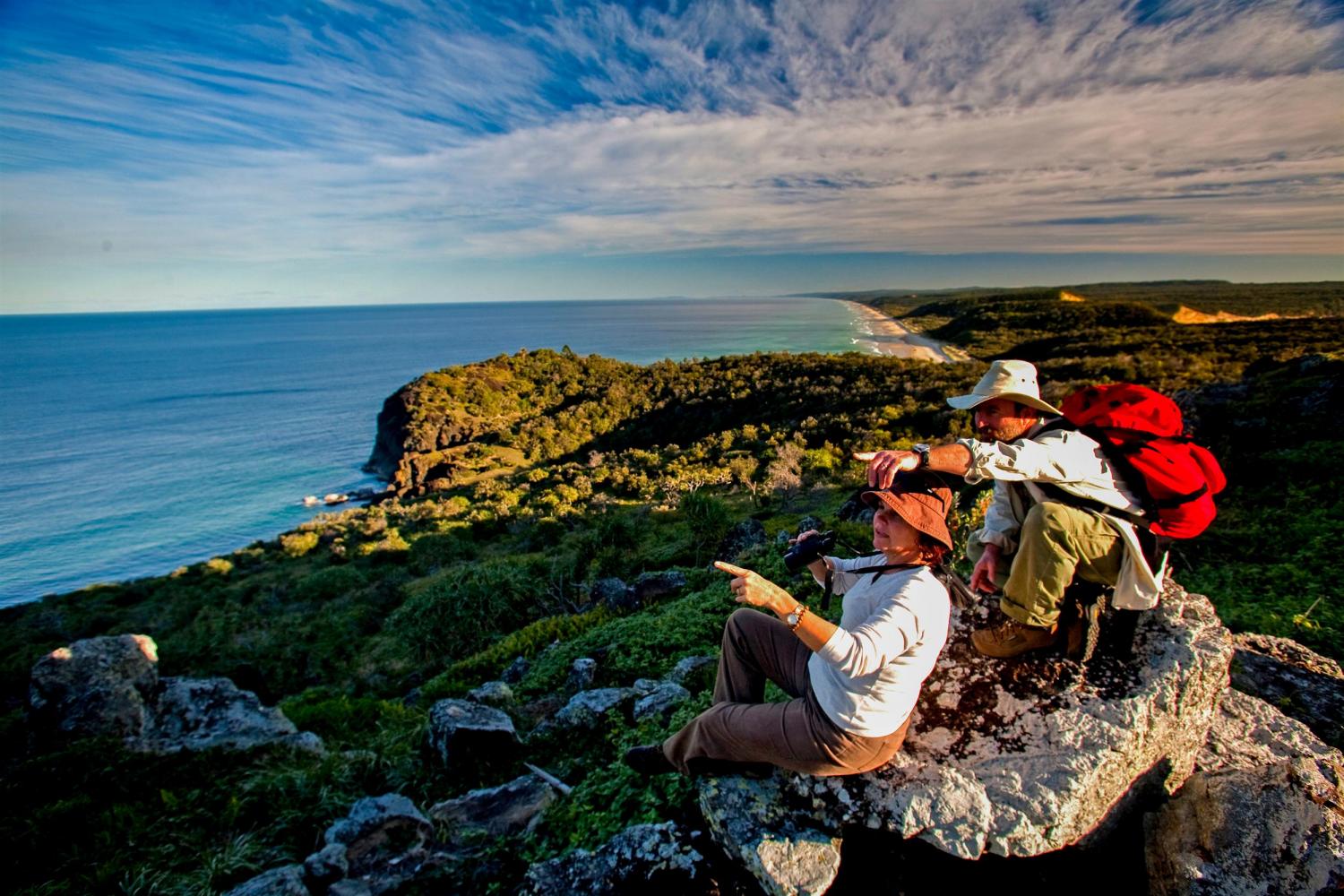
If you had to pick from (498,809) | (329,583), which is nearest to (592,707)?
(498,809)

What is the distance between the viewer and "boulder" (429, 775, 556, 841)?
4688 millimetres

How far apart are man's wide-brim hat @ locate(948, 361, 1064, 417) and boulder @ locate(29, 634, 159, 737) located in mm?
8791

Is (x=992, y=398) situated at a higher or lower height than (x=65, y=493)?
higher

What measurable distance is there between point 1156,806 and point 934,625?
8.06 feet

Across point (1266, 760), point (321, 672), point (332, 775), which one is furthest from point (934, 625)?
point (321, 672)

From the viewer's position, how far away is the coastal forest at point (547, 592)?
15.6ft

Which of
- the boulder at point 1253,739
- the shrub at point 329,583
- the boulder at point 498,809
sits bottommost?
the shrub at point 329,583

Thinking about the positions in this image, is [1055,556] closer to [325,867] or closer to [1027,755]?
[1027,755]

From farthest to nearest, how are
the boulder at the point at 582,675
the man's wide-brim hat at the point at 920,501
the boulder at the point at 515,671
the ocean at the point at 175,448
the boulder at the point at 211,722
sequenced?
the ocean at the point at 175,448 < the boulder at the point at 515,671 < the boulder at the point at 582,675 < the boulder at the point at 211,722 < the man's wide-brim hat at the point at 920,501

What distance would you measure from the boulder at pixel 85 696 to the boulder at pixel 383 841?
3601 mm

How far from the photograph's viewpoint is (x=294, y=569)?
36938mm

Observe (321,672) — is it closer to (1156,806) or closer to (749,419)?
(1156,806)

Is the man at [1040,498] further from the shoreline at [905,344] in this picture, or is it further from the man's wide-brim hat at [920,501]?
the shoreline at [905,344]

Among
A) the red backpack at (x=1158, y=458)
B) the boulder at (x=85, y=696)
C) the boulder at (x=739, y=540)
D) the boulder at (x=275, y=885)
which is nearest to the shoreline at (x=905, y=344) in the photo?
the boulder at (x=739, y=540)
